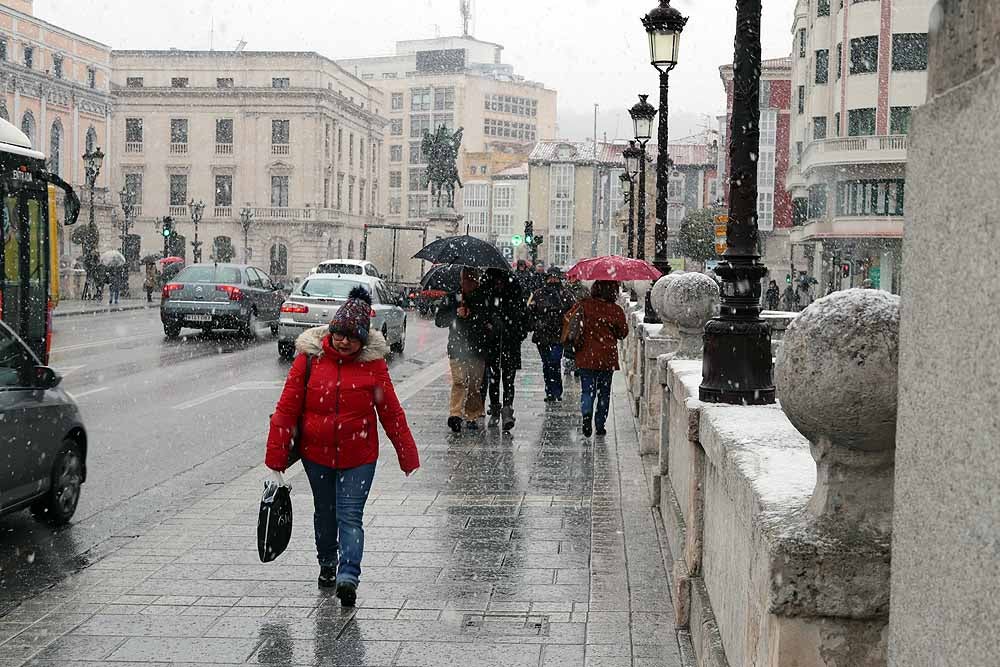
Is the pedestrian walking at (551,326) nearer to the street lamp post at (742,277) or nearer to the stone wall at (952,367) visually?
the street lamp post at (742,277)

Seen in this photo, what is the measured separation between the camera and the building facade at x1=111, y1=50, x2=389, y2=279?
87812 mm

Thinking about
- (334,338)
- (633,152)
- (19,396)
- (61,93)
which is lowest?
(19,396)

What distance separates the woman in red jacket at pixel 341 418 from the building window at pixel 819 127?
48569 mm

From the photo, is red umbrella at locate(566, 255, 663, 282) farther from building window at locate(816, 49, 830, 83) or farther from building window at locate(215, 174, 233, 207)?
building window at locate(215, 174, 233, 207)

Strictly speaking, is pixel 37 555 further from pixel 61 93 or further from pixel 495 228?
pixel 495 228

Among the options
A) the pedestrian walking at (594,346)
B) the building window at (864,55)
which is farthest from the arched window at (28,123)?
the pedestrian walking at (594,346)

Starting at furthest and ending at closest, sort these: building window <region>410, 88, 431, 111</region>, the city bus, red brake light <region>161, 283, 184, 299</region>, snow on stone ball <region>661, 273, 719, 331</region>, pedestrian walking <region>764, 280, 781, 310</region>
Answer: building window <region>410, 88, 431, 111</region>
pedestrian walking <region>764, 280, 781, 310</region>
red brake light <region>161, 283, 184, 299</region>
the city bus
snow on stone ball <region>661, 273, 719, 331</region>

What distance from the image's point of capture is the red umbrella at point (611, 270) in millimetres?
14158

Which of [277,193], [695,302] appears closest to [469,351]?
[695,302]

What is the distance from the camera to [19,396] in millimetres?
7668

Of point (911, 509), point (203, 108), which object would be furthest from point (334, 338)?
point (203, 108)

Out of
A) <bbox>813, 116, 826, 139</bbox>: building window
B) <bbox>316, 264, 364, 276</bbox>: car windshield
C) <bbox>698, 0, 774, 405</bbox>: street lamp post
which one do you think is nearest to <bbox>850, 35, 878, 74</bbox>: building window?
<bbox>813, 116, 826, 139</bbox>: building window

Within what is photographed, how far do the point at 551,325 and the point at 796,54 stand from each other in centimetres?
4941

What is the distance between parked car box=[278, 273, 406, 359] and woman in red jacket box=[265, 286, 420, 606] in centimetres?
1616
